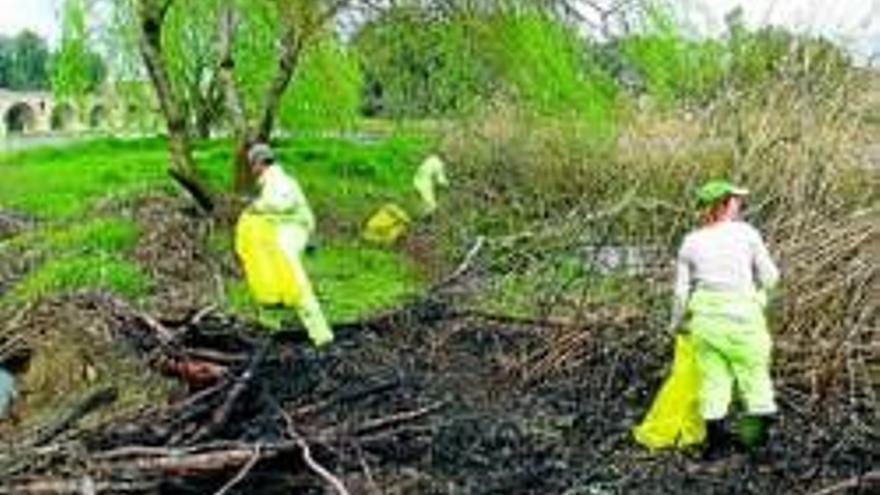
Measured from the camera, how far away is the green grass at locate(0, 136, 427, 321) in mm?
18312

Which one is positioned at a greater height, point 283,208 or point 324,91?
point 324,91

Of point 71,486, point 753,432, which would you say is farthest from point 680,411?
point 71,486

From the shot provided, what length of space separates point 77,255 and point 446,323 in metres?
7.85

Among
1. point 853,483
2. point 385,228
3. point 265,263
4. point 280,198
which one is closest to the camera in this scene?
point 853,483

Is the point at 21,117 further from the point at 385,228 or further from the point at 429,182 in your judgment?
the point at 385,228

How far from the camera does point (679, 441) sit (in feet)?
35.0

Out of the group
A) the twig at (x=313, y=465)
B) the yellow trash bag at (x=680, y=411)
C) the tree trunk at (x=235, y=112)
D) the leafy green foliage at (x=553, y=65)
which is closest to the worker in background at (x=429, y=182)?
the tree trunk at (x=235, y=112)

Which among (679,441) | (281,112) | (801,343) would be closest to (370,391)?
(679,441)

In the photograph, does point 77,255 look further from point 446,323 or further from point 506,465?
point 506,465

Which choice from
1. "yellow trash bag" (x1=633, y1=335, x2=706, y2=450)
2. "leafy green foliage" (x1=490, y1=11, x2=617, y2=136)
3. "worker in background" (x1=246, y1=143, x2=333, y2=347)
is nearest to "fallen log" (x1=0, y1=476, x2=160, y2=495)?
"yellow trash bag" (x1=633, y1=335, x2=706, y2=450)

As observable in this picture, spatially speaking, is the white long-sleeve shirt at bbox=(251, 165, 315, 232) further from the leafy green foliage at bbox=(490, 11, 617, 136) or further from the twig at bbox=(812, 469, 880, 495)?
the leafy green foliage at bbox=(490, 11, 617, 136)

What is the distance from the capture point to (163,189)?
29375mm

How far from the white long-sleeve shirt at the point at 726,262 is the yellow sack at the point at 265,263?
4.81 m

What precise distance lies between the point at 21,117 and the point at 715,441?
96.6 metres
